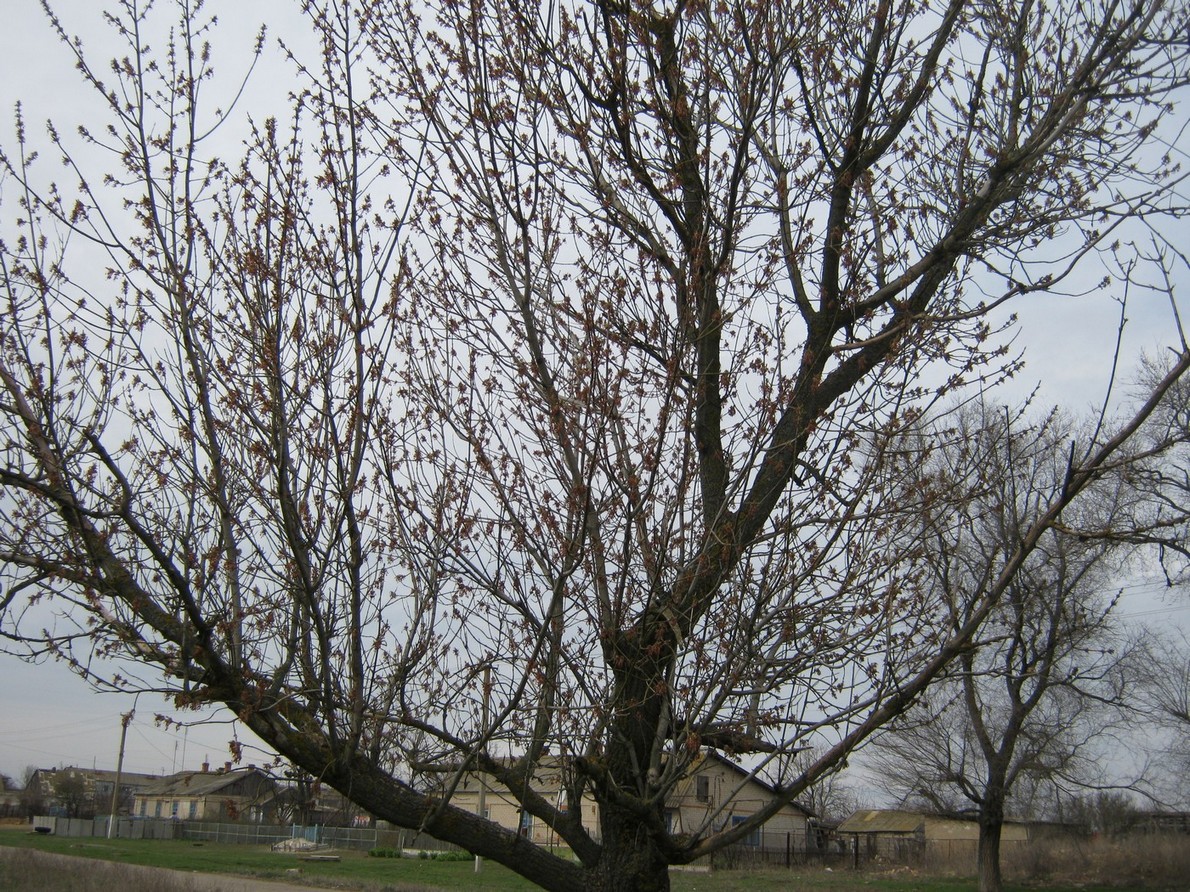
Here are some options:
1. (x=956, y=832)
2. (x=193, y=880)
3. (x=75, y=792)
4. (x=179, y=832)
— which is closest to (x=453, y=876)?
(x=193, y=880)

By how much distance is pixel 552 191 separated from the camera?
4672 mm

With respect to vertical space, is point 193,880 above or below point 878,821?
above

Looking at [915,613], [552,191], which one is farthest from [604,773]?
[552,191]

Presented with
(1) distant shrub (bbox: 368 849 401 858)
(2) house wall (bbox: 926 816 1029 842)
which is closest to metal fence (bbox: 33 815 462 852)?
(1) distant shrub (bbox: 368 849 401 858)

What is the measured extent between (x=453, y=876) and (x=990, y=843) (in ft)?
52.5

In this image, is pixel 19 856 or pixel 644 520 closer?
pixel 644 520

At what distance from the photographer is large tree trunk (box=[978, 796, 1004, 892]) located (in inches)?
1070

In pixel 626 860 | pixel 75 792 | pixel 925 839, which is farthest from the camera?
pixel 75 792

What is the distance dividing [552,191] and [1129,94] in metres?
2.93

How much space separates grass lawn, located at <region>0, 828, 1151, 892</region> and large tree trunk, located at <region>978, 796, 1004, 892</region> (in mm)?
993

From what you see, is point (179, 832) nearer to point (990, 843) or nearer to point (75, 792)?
point (75, 792)

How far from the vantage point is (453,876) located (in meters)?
30.8

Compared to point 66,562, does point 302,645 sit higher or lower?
lower

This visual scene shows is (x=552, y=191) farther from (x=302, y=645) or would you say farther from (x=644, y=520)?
(x=302, y=645)
